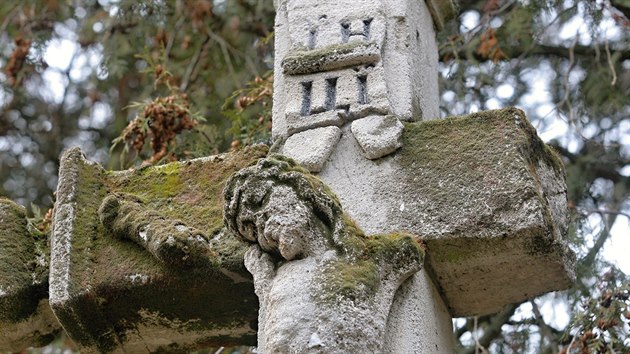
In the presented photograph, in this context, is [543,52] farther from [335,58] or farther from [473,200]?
[473,200]

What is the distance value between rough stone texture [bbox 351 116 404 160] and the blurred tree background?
142 cm

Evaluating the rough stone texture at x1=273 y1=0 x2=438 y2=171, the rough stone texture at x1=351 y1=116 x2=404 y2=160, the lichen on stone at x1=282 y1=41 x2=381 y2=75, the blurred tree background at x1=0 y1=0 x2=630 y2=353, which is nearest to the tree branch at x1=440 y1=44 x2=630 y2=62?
the blurred tree background at x1=0 y1=0 x2=630 y2=353

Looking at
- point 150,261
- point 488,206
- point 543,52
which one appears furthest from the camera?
point 543,52

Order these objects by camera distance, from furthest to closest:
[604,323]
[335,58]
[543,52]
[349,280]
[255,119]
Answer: [543,52] → [255,119] → [604,323] → [335,58] → [349,280]

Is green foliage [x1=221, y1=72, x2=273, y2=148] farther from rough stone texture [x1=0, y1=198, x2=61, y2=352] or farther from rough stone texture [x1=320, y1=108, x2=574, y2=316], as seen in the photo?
rough stone texture [x1=320, y1=108, x2=574, y2=316]

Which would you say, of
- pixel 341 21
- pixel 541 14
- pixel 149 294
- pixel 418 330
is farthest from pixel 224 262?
pixel 541 14

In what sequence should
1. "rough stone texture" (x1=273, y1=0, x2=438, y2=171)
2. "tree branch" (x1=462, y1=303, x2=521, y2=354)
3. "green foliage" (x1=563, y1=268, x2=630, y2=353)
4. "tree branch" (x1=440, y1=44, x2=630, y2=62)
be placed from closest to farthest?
"rough stone texture" (x1=273, y1=0, x2=438, y2=171) < "green foliage" (x1=563, y1=268, x2=630, y2=353) < "tree branch" (x1=462, y1=303, x2=521, y2=354) < "tree branch" (x1=440, y1=44, x2=630, y2=62)

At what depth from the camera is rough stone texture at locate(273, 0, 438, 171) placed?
10.6ft

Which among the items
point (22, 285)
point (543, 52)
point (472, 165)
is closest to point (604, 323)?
point (472, 165)

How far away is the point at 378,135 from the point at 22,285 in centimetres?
84

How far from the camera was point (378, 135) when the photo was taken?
10.3ft

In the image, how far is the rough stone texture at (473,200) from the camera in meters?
2.94

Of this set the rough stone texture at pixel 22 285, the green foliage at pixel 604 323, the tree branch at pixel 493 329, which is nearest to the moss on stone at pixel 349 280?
the rough stone texture at pixel 22 285

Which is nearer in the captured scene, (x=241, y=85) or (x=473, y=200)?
(x=473, y=200)
